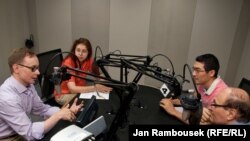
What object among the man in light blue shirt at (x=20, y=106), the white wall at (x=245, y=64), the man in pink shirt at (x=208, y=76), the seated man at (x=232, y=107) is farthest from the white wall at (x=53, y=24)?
the seated man at (x=232, y=107)

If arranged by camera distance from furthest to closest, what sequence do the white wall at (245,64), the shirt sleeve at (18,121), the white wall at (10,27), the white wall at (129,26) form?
1. the white wall at (129,26)
2. the white wall at (245,64)
3. the white wall at (10,27)
4. the shirt sleeve at (18,121)

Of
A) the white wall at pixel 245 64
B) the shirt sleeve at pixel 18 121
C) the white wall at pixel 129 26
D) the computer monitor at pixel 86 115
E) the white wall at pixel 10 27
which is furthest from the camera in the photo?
the white wall at pixel 129 26

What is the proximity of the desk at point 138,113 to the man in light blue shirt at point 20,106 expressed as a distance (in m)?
0.08

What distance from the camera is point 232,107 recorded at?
1.19m

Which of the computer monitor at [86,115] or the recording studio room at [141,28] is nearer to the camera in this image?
the computer monitor at [86,115]

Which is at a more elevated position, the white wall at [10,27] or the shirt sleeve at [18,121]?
the white wall at [10,27]

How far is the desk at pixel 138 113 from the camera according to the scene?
4.91 ft

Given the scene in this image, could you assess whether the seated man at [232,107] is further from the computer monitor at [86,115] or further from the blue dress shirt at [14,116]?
the blue dress shirt at [14,116]

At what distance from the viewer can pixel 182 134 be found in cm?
94

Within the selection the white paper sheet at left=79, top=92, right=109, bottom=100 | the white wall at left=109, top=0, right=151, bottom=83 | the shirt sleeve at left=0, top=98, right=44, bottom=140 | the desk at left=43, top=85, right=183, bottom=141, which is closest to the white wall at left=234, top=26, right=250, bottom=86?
the white wall at left=109, top=0, right=151, bottom=83

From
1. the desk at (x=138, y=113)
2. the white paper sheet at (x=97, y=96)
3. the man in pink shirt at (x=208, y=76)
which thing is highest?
the man in pink shirt at (x=208, y=76)

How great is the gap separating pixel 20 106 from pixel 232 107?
1.26m

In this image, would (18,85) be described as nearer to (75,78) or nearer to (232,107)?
(75,78)

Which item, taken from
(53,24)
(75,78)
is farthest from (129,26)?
(75,78)
